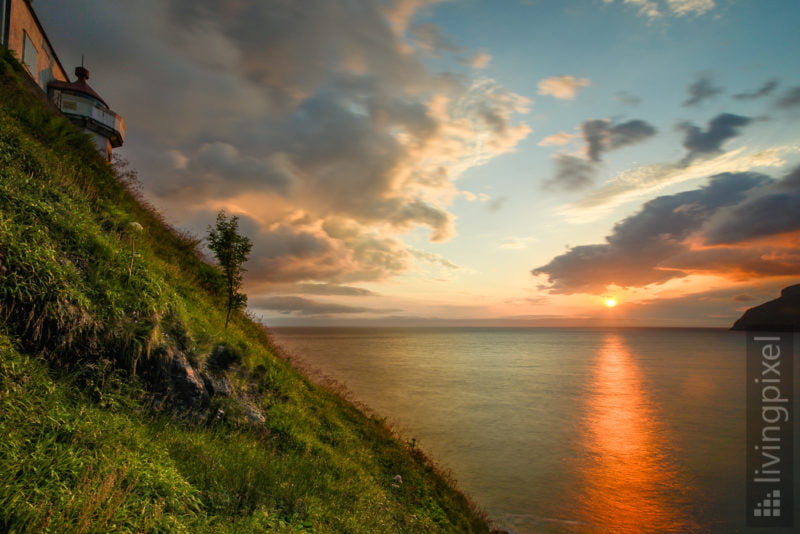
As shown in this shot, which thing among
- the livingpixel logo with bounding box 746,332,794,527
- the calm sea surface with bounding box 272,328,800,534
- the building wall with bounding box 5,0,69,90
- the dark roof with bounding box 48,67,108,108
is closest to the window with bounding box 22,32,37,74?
the building wall with bounding box 5,0,69,90

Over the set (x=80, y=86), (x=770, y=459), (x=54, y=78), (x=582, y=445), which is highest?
(x=54, y=78)

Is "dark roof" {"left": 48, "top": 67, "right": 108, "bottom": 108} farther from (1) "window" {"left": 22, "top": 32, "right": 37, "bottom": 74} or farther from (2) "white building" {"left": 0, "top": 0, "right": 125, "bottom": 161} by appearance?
(1) "window" {"left": 22, "top": 32, "right": 37, "bottom": 74}

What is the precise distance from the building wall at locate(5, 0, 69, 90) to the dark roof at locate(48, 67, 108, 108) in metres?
1.15

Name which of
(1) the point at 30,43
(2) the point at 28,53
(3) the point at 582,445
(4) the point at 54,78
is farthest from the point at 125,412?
(4) the point at 54,78

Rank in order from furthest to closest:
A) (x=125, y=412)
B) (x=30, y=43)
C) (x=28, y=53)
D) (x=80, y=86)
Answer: (x=80, y=86)
(x=30, y=43)
(x=28, y=53)
(x=125, y=412)

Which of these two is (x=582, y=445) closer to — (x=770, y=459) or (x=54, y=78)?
(x=770, y=459)

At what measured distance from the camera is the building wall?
25.4 meters

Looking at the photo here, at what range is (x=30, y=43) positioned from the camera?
28.3 meters

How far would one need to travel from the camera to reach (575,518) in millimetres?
16047

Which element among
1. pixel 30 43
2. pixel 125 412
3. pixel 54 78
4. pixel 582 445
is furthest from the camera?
pixel 54 78

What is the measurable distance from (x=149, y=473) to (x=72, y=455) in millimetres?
931

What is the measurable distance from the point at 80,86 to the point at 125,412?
39.9 meters

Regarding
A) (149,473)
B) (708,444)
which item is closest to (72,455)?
(149,473)

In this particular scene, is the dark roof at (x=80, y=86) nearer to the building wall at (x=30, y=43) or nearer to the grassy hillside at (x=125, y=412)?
the building wall at (x=30, y=43)
